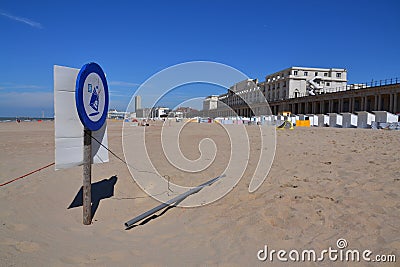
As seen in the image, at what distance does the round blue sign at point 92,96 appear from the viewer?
144 inches

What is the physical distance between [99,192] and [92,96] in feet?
8.74

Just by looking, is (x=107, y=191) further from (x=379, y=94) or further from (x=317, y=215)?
(x=379, y=94)

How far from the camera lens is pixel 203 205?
5.03 meters

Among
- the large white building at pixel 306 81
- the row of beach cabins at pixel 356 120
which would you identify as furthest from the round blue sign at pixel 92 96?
the large white building at pixel 306 81

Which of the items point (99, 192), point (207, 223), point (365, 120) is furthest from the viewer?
point (365, 120)

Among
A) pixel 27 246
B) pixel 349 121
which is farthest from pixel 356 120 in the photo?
pixel 27 246

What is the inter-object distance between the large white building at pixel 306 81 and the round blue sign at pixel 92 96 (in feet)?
280

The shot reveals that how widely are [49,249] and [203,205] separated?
2.63 m

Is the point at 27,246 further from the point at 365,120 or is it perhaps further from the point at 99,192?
the point at 365,120

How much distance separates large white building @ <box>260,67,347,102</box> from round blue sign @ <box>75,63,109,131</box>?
280 feet

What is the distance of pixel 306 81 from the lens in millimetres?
84875

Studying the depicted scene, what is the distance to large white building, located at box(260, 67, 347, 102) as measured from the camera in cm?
8425

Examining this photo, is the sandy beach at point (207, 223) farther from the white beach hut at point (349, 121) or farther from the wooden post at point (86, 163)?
the white beach hut at point (349, 121)

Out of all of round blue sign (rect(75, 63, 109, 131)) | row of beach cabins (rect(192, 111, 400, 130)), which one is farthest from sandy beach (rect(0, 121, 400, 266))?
row of beach cabins (rect(192, 111, 400, 130))
